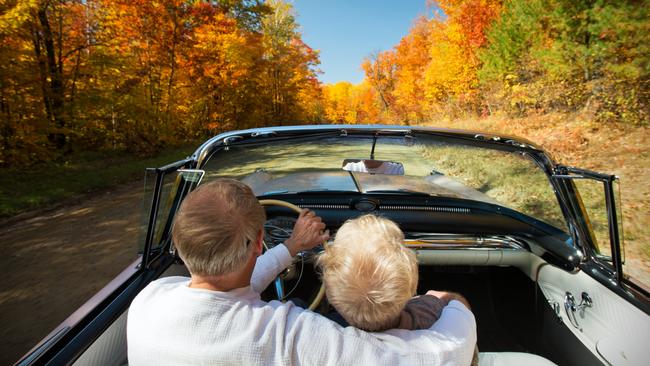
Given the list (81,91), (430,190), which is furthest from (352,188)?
(81,91)

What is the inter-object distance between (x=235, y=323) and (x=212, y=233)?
9.3 inches

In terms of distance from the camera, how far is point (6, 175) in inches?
302

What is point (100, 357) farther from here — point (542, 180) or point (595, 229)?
point (595, 229)

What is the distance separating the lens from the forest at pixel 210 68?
809cm

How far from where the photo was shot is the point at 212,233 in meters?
0.95

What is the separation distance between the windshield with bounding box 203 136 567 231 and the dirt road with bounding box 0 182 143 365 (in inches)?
92.9

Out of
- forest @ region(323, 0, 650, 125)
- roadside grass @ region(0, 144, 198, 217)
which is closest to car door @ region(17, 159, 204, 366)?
roadside grass @ region(0, 144, 198, 217)

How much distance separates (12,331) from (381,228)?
367 centimetres

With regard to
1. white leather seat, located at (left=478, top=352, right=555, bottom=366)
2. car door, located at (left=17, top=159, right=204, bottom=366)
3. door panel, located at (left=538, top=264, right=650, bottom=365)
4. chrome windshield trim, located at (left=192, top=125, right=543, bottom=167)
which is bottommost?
white leather seat, located at (left=478, top=352, right=555, bottom=366)

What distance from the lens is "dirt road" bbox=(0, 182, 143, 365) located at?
3195 mm

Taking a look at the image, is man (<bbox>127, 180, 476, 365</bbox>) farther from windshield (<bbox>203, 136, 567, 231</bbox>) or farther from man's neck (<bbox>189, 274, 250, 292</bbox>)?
windshield (<bbox>203, 136, 567, 231</bbox>)

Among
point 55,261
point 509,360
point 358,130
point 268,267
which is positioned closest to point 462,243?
point 509,360

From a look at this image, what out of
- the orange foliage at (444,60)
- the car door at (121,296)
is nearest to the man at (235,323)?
the car door at (121,296)

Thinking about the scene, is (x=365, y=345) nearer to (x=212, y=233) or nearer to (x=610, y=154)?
(x=212, y=233)
